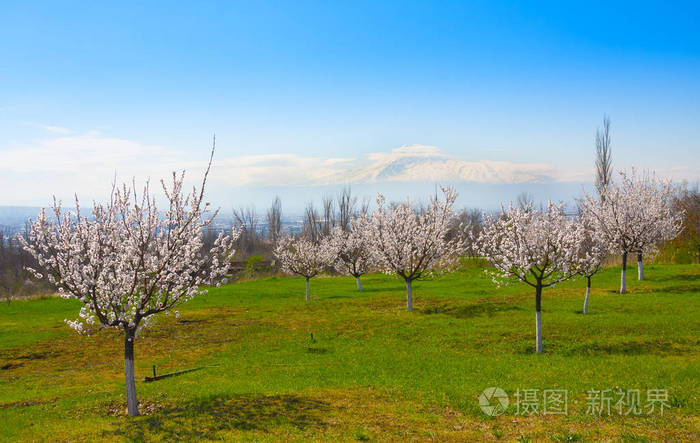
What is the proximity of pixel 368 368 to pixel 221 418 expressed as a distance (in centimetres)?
776

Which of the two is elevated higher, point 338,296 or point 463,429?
point 463,429

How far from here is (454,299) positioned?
3622cm

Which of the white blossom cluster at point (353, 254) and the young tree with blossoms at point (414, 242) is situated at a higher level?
the young tree with blossoms at point (414, 242)

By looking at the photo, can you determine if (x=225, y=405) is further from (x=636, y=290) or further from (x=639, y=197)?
(x=639, y=197)

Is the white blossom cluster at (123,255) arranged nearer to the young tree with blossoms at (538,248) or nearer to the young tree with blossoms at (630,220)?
the young tree with blossoms at (538,248)

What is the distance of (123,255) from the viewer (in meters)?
13.5

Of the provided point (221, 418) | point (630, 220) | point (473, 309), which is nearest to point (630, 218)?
point (630, 220)

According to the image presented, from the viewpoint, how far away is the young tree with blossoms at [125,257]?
43.8 feet

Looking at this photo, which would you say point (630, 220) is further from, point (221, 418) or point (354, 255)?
point (221, 418)

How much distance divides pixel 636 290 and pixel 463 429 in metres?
29.9

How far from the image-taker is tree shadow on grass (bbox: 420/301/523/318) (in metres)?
29.5

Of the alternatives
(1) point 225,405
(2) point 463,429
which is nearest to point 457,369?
(2) point 463,429

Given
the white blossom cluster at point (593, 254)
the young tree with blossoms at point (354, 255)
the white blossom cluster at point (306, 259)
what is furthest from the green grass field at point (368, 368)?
the young tree with blossoms at point (354, 255)

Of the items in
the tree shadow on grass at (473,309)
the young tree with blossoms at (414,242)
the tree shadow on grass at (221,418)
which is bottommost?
the tree shadow on grass at (473,309)
